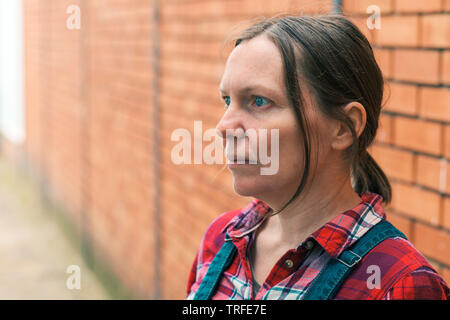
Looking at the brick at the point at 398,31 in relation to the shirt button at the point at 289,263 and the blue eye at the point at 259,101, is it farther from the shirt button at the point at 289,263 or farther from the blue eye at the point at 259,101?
the shirt button at the point at 289,263

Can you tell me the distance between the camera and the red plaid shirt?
52.2 inches

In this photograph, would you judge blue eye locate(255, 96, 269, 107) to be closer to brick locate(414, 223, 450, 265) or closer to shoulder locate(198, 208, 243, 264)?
shoulder locate(198, 208, 243, 264)

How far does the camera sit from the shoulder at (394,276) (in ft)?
4.30

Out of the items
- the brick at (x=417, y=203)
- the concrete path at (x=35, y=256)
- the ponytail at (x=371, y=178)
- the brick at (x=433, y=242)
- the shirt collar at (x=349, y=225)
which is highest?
the ponytail at (x=371, y=178)

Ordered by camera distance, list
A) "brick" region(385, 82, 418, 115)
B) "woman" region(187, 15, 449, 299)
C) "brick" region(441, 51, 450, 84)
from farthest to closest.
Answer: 1. "brick" region(385, 82, 418, 115)
2. "brick" region(441, 51, 450, 84)
3. "woman" region(187, 15, 449, 299)

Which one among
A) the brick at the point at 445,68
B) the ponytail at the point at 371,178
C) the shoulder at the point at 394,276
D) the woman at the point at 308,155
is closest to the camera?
the shoulder at the point at 394,276

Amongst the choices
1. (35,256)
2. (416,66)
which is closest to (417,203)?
(416,66)

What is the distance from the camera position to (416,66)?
2.51m

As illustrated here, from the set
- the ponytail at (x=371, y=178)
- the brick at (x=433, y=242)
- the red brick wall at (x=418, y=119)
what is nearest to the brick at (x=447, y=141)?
the red brick wall at (x=418, y=119)

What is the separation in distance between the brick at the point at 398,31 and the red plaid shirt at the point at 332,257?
3.67ft

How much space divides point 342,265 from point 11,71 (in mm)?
13636

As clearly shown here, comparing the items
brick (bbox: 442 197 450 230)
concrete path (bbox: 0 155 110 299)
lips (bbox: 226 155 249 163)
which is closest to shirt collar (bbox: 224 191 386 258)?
lips (bbox: 226 155 249 163)
